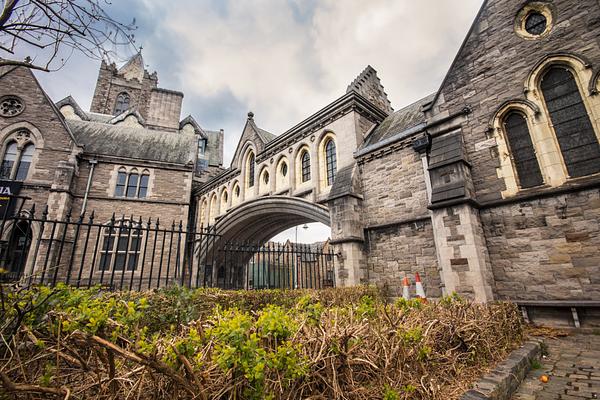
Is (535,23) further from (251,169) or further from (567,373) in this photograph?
(251,169)

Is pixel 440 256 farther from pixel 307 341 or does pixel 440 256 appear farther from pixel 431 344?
pixel 307 341

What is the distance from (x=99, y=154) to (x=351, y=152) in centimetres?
1699

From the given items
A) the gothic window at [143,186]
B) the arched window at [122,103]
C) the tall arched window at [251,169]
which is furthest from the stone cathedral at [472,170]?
the arched window at [122,103]

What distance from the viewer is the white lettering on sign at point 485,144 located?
7.66 metres

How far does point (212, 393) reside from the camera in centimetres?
151

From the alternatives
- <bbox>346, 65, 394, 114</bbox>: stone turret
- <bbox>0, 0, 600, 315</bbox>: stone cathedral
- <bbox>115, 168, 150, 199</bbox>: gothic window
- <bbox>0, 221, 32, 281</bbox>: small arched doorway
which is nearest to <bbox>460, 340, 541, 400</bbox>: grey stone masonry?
<bbox>0, 0, 600, 315</bbox>: stone cathedral

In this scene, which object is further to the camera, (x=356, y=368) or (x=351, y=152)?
(x=351, y=152)

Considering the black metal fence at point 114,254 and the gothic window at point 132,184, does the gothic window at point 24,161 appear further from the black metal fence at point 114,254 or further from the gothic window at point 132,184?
the gothic window at point 132,184

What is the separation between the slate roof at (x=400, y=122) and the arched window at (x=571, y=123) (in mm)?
3675

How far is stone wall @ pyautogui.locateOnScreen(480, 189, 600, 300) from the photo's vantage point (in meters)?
5.91

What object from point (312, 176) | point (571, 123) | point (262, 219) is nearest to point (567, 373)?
point (571, 123)

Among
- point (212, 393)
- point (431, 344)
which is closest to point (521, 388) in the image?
point (431, 344)

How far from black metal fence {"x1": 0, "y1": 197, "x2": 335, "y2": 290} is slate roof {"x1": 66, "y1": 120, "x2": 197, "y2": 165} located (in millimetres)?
5094

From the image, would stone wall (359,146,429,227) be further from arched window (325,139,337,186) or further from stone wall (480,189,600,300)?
stone wall (480,189,600,300)
